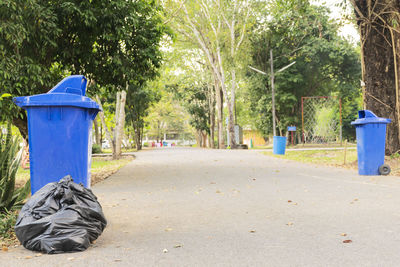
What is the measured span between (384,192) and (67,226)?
5704 mm

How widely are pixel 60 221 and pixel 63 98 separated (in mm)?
1698

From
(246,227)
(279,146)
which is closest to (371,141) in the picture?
(246,227)

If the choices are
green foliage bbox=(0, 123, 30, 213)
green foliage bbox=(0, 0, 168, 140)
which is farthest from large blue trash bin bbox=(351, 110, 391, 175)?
green foliage bbox=(0, 123, 30, 213)

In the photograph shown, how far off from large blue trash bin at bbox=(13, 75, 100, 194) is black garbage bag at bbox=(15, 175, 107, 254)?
2.28 ft

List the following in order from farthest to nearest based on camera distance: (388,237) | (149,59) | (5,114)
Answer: (149,59) < (5,114) < (388,237)

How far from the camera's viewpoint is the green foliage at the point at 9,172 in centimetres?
546

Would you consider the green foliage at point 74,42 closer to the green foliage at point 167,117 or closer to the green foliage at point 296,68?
the green foliage at point 296,68

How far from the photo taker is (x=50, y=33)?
30.1ft

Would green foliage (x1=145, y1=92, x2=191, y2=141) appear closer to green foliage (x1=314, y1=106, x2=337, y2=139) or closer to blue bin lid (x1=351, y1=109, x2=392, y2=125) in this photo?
green foliage (x1=314, y1=106, x2=337, y2=139)

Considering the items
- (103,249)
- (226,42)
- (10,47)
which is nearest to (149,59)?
(10,47)

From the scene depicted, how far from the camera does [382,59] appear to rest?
12.6 meters

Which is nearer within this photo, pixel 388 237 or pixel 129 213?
pixel 388 237

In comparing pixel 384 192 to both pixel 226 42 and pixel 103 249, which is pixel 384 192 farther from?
pixel 226 42

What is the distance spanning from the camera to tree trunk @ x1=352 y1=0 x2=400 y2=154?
12.2 meters
